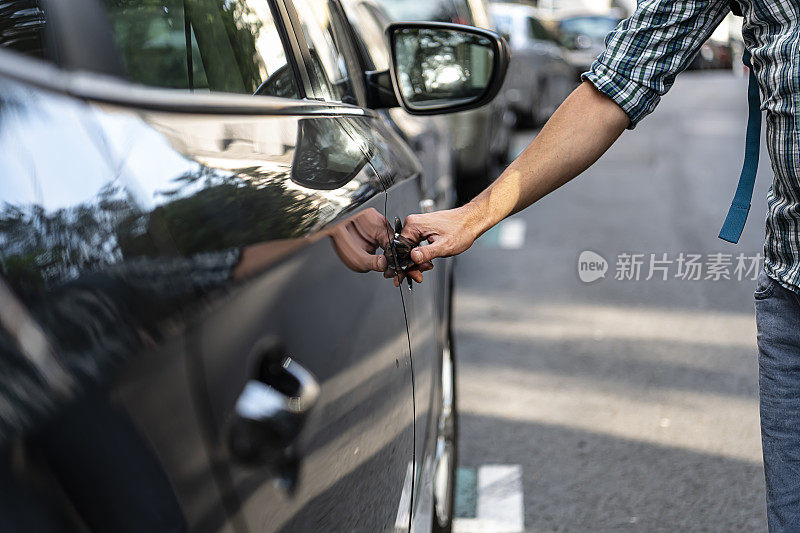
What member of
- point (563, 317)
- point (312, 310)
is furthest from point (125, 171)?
point (563, 317)

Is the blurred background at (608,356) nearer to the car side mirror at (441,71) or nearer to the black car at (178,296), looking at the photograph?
the car side mirror at (441,71)

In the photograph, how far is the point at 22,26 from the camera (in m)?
1.43

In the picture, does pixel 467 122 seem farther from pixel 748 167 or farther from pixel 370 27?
pixel 748 167

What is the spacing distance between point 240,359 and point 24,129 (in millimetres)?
297

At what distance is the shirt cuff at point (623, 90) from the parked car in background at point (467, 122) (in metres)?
5.43

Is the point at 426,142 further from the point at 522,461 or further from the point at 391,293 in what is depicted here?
the point at 391,293

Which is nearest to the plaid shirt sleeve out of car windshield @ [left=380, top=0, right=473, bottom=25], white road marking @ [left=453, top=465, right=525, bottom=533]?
white road marking @ [left=453, top=465, right=525, bottom=533]

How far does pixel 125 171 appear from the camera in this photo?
0.91 metres

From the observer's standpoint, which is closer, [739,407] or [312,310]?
[312,310]

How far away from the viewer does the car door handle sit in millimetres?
927

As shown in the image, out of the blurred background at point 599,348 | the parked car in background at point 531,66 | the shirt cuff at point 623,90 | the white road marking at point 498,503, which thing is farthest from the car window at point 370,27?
the parked car in background at point 531,66

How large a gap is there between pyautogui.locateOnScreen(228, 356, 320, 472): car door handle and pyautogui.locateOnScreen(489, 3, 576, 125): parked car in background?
974cm

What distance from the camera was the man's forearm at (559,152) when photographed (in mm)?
1812

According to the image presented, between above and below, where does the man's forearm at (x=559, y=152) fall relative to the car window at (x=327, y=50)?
below
